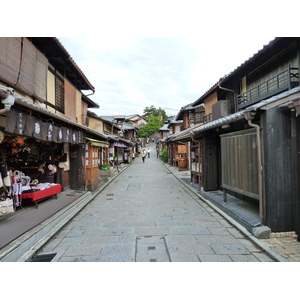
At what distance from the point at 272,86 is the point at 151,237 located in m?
9.69

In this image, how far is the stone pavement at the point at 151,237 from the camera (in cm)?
462

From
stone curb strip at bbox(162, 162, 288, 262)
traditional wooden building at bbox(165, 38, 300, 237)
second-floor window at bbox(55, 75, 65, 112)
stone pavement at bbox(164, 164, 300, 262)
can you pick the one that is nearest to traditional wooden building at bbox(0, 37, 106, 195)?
second-floor window at bbox(55, 75, 65, 112)

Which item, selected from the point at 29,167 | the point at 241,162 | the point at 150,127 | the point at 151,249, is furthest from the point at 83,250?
the point at 150,127

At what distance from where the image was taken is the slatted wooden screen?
6355 millimetres

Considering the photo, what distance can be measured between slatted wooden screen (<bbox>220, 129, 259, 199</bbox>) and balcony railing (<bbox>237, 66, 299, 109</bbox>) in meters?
3.88

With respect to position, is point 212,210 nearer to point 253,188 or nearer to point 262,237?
point 253,188

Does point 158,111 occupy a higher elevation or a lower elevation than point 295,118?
higher

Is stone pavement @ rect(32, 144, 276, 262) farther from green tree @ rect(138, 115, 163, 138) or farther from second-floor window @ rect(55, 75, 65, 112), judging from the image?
green tree @ rect(138, 115, 163, 138)

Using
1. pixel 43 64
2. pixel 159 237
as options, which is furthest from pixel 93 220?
pixel 43 64

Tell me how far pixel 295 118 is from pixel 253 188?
2471 mm

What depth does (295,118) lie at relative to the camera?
5.41 metres

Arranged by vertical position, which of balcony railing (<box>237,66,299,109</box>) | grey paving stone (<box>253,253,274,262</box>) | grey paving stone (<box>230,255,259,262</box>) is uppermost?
balcony railing (<box>237,66,299,109</box>)

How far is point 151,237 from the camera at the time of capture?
18.6 ft

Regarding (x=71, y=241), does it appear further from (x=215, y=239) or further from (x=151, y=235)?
(x=215, y=239)
